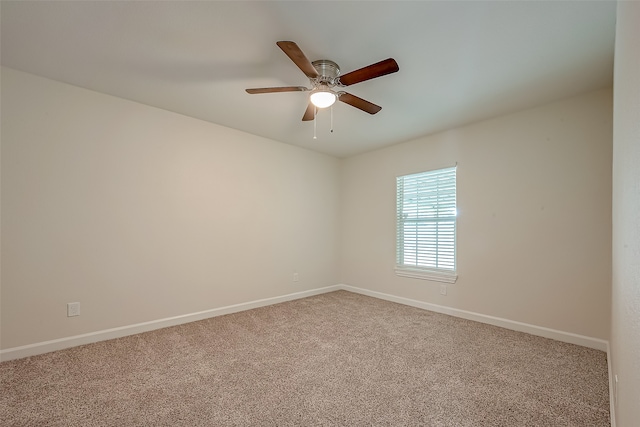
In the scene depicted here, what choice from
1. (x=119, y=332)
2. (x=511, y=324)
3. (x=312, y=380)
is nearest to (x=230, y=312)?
(x=119, y=332)

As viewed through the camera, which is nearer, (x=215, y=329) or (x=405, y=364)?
(x=405, y=364)

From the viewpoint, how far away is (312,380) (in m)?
2.06

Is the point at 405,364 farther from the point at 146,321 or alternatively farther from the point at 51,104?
the point at 51,104

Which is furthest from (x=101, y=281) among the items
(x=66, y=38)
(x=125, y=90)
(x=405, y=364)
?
(x=405, y=364)

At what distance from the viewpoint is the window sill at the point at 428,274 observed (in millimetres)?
3623

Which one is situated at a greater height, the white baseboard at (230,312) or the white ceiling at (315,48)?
the white ceiling at (315,48)

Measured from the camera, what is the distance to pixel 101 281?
277 centimetres

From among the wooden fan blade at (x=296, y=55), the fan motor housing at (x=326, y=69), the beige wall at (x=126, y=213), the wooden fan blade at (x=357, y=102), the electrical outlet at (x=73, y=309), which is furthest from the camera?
the electrical outlet at (x=73, y=309)

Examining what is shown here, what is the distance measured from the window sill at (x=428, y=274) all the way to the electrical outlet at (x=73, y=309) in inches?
146

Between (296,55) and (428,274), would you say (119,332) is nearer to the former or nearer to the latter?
(296,55)

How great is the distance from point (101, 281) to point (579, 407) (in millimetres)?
3886

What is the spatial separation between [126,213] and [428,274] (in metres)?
3.66

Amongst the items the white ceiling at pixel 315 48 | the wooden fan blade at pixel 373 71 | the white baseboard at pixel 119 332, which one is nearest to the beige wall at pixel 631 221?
the white ceiling at pixel 315 48

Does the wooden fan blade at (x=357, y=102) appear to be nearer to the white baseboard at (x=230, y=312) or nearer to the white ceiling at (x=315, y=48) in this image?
the white ceiling at (x=315, y=48)
